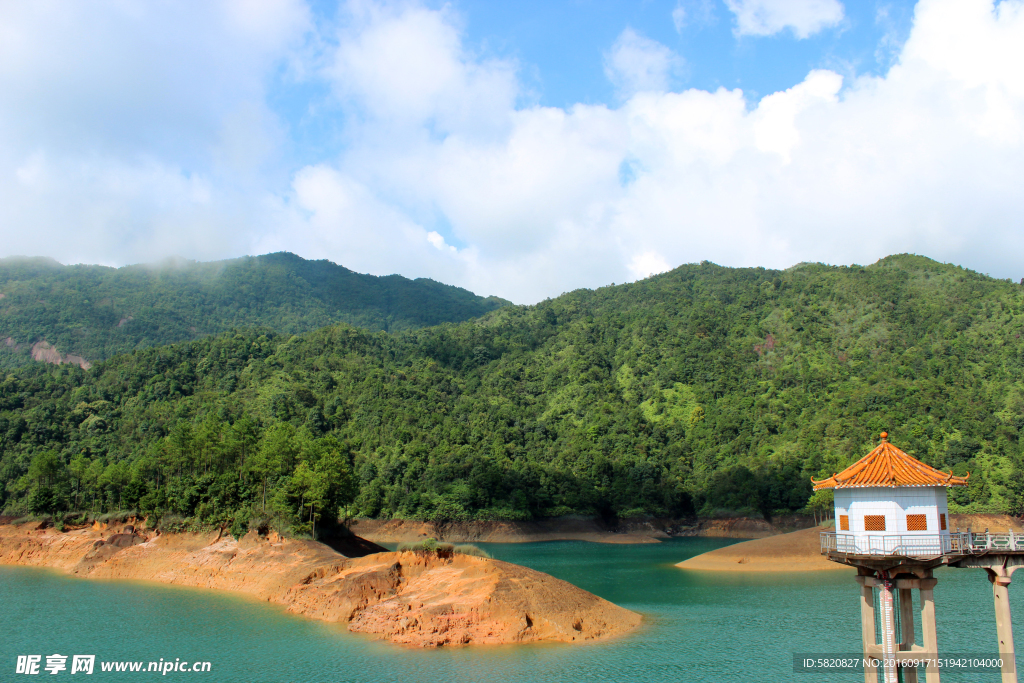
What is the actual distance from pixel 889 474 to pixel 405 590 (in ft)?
92.0

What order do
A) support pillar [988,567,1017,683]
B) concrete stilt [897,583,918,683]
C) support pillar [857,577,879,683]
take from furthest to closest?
concrete stilt [897,583,918,683] → support pillar [857,577,879,683] → support pillar [988,567,1017,683]

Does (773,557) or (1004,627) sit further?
(773,557)

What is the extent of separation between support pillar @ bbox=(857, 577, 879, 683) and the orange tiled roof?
3.36 metres

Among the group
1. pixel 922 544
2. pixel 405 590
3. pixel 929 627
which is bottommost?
pixel 405 590

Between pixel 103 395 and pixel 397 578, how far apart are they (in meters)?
110

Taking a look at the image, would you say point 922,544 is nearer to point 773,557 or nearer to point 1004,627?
point 1004,627

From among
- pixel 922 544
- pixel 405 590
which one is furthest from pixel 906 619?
pixel 405 590

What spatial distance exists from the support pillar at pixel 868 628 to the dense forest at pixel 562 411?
44.6m

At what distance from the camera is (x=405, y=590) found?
135ft
